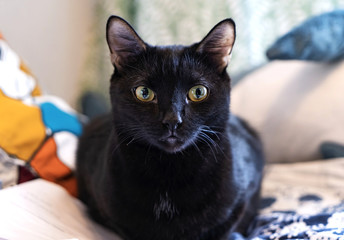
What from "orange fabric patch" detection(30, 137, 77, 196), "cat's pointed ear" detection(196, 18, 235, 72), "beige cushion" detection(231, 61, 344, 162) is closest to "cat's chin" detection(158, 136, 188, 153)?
"cat's pointed ear" detection(196, 18, 235, 72)

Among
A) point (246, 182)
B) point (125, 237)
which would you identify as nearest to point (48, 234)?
point (125, 237)

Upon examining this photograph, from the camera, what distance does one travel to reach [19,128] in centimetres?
117

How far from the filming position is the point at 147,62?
2.90ft

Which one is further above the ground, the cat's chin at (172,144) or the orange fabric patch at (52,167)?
the cat's chin at (172,144)

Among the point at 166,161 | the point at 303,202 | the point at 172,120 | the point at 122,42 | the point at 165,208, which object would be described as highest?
the point at 122,42

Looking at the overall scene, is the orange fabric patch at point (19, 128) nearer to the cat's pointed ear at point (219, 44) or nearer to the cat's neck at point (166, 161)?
the cat's neck at point (166, 161)

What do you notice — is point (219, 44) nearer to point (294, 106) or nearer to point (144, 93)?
point (144, 93)

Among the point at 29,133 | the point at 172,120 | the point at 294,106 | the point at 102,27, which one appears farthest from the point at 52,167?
the point at 102,27

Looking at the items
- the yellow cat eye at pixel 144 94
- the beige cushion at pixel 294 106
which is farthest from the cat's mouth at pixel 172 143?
the beige cushion at pixel 294 106

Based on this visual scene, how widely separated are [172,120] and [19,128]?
634mm

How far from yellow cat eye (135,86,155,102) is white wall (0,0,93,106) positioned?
111 cm

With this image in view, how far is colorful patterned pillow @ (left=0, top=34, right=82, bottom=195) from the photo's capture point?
1.13 meters

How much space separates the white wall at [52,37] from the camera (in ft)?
5.71

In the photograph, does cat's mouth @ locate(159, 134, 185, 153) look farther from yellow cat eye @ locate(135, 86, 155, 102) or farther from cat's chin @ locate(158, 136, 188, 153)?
yellow cat eye @ locate(135, 86, 155, 102)
